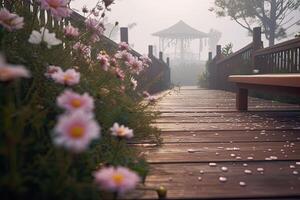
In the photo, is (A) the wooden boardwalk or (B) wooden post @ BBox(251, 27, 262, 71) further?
(B) wooden post @ BBox(251, 27, 262, 71)

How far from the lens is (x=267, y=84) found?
348 cm

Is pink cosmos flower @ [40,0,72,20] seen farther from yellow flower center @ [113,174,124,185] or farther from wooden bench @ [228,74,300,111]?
wooden bench @ [228,74,300,111]

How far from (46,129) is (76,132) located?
0.95m

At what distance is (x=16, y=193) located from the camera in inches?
35.4

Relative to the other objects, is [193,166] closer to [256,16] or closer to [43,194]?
[43,194]

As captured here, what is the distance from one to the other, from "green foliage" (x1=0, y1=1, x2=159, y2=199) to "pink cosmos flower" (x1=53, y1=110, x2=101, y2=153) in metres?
0.11

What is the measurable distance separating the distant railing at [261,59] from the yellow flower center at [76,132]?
18.3ft

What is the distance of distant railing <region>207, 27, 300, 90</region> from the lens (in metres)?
6.29

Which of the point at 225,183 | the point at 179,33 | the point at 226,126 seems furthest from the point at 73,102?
the point at 179,33

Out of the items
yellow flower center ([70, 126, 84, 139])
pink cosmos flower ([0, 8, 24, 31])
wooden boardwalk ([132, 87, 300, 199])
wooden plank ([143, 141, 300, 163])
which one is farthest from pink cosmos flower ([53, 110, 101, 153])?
wooden plank ([143, 141, 300, 163])

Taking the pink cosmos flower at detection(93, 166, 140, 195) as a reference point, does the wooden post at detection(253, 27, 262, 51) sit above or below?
above

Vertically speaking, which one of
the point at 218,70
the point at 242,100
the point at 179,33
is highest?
the point at 179,33

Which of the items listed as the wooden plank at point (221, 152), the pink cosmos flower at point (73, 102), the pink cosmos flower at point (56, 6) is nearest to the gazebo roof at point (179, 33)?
the wooden plank at point (221, 152)

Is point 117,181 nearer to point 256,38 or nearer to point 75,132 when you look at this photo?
point 75,132
